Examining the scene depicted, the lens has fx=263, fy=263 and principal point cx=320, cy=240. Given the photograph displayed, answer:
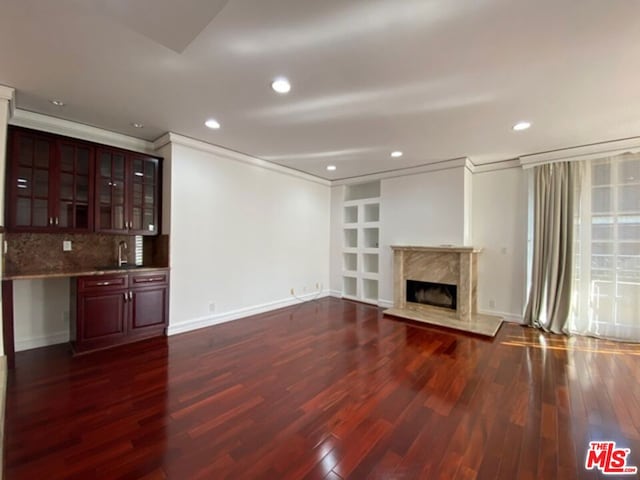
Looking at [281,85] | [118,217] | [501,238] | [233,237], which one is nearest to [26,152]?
[118,217]

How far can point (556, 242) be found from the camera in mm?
3924

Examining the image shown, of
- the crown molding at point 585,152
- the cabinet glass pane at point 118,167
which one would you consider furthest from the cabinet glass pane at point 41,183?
the crown molding at point 585,152

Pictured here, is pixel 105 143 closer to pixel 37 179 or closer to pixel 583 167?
pixel 37 179

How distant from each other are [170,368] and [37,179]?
8.43 ft

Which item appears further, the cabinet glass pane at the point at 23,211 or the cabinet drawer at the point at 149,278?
the cabinet drawer at the point at 149,278

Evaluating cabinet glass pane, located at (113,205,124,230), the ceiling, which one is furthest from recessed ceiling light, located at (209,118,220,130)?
cabinet glass pane, located at (113,205,124,230)

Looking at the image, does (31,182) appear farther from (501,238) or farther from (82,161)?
(501,238)

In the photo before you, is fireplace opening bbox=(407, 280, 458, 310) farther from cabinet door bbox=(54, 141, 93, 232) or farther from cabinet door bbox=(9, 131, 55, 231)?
cabinet door bbox=(9, 131, 55, 231)

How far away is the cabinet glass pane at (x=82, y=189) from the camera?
3.17 m

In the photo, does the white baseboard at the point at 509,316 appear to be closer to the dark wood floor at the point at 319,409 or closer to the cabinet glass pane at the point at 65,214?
the dark wood floor at the point at 319,409

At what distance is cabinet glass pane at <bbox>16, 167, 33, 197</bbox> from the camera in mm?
2812

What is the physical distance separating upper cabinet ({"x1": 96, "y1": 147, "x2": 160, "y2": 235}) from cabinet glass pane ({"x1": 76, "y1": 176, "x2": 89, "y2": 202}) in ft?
0.34

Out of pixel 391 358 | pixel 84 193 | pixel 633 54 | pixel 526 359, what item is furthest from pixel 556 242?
pixel 84 193

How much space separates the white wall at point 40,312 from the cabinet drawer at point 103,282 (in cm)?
68
